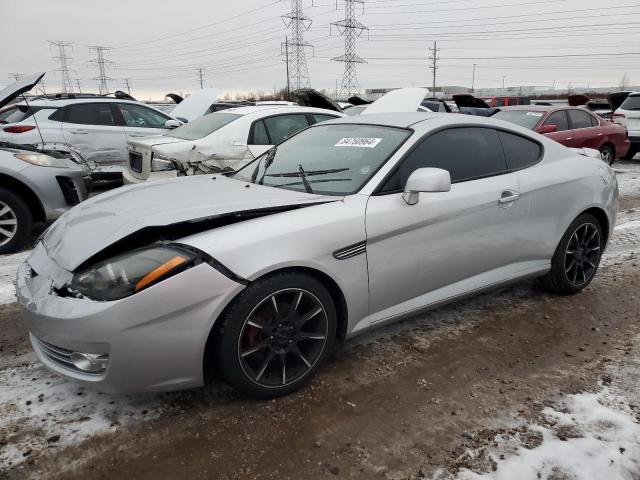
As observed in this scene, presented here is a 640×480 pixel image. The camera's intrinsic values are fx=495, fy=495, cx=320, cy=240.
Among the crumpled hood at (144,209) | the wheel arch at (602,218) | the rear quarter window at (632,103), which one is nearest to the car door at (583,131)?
the rear quarter window at (632,103)

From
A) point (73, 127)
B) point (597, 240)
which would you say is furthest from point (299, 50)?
point (597, 240)

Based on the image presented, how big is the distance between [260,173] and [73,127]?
18.0 ft

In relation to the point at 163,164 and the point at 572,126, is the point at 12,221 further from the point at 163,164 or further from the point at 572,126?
the point at 572,126

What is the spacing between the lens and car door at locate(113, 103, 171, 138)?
8.00m

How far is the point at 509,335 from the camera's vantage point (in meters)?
3.33

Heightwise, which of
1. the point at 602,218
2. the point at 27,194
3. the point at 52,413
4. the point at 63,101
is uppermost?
the point at 63,101

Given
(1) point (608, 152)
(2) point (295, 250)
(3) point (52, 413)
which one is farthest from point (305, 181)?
(1) point (608, 152)

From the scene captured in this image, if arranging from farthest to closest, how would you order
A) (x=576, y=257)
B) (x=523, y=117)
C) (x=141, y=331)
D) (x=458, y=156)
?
(x=523, y=117) → (x=576, y=257) → (x=458, y=156) → (x=141, y=331)

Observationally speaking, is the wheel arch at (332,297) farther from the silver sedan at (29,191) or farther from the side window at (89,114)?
the side window at (89,114)

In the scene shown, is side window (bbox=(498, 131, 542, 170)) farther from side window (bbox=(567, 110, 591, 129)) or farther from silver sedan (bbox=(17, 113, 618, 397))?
side window (bbox=(567, 110, 591, 129))

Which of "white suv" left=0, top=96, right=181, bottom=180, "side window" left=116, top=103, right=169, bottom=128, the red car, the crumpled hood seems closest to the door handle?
the crumpled hood

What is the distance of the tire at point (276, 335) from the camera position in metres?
2.32

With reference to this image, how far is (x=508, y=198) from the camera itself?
10.9ft

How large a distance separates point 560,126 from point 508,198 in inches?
275
